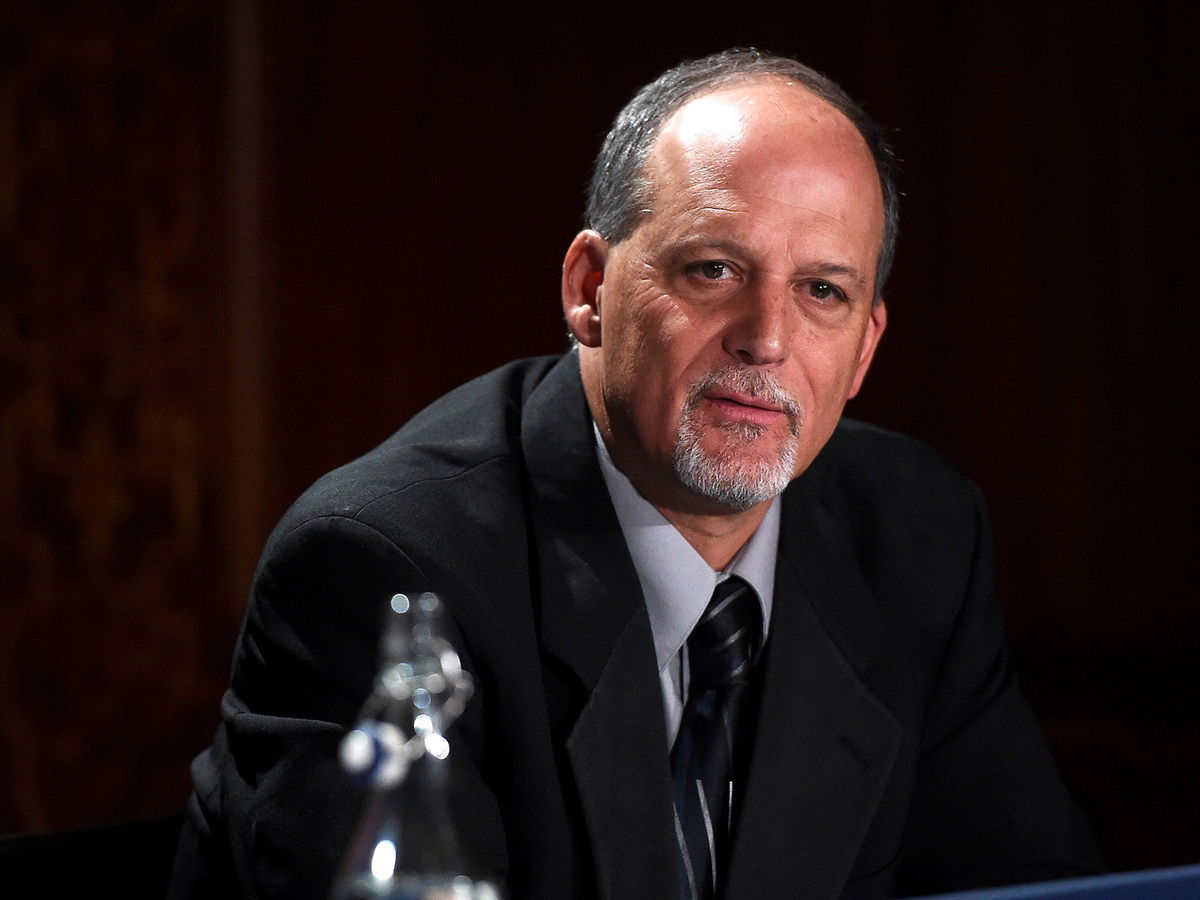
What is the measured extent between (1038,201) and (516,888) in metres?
2.55

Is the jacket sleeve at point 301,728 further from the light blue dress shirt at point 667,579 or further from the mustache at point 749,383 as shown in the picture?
the mustache at point 749,383

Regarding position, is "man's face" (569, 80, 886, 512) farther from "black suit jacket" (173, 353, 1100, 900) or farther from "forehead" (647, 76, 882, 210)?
"black suit jacket" (173, 353, 1100, 900)

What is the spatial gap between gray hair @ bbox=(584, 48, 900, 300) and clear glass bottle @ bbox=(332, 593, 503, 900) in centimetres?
100

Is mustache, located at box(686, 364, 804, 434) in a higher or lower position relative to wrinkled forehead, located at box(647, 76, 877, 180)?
lower

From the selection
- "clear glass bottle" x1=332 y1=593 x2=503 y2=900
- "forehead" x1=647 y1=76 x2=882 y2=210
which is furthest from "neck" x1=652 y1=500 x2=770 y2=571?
"clear glass bottle" x1=332 y1=593 x2=503 y2=900

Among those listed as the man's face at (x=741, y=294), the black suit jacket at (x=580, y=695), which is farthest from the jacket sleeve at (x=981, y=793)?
the man's face at (x=741, y=294)

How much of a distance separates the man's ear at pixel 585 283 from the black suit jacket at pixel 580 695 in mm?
58

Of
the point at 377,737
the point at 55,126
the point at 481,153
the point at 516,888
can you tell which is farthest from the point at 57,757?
the point at 377,737

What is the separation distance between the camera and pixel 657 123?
144 centimetres

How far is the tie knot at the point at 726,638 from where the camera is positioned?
1.41 meters

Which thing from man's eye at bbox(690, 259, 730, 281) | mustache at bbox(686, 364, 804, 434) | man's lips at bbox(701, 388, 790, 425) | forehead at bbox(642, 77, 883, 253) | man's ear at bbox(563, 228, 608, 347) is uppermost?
forehead at bbox(642, 77, 883, 253)

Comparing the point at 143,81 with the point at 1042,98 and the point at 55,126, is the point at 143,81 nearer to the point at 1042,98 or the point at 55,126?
the point at 55,126

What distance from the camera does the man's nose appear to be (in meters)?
1.33

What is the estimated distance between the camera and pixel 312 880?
1.14m
